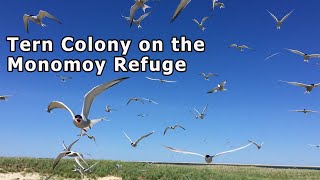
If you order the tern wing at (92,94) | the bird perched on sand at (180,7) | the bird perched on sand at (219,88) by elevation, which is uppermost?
the bird perched on sand at (180,7)

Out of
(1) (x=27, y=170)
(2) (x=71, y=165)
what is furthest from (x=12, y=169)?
(2) (x=71, y=165)

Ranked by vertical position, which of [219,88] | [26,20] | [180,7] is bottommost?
[219,88]

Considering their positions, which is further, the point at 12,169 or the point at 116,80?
the point at 12,169

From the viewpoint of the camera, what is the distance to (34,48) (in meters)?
20.7

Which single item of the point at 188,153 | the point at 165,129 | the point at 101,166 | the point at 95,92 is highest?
the point at 95,92

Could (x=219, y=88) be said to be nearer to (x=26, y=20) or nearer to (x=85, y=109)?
(x=26, y=20)

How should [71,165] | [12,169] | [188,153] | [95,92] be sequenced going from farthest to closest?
[71,165] < [12,169] < [188,153] < [95,92]

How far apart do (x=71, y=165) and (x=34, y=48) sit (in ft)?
88.0

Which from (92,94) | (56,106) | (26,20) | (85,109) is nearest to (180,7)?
(92,94)

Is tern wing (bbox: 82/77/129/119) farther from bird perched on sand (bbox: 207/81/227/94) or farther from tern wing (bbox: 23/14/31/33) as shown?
bird perched on sand (bbox: 207/81/227/94)

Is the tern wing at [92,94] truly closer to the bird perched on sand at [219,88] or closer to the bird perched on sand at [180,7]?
the bird perched on sand at [180,7]

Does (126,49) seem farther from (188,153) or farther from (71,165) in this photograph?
(71,165)

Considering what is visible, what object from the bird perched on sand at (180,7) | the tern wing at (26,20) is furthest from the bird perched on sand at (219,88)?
the bird perched on sand at (180,7)

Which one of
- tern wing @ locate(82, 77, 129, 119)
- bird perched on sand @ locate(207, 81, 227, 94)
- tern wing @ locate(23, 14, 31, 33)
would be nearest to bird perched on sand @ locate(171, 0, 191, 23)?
tern wing @ locate(82, 77, 129, 119)
